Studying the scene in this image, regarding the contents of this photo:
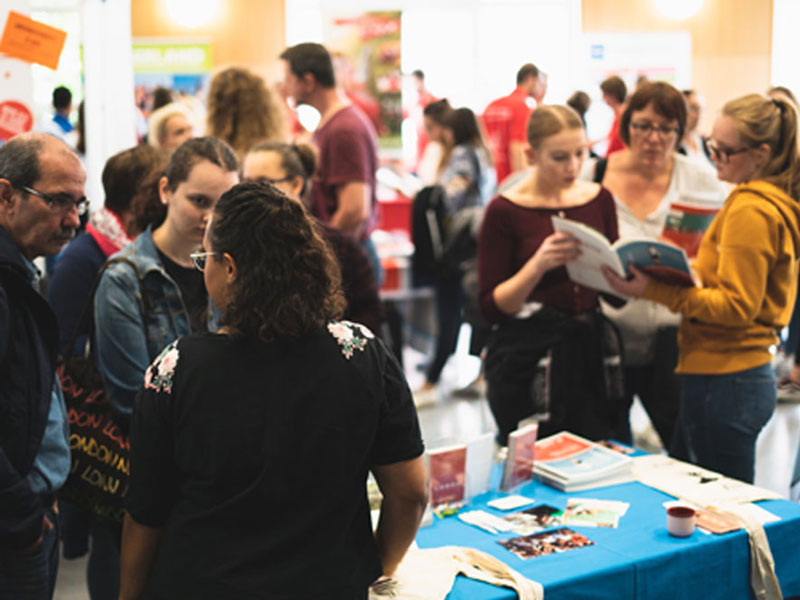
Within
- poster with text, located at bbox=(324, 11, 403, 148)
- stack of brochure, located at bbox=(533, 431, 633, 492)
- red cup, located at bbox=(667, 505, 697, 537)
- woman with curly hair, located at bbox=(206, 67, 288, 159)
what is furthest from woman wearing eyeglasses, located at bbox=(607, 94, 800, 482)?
poster with text, located at bbox=(324, 11, 403, 148)

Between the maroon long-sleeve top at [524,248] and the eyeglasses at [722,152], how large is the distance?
0.40 m

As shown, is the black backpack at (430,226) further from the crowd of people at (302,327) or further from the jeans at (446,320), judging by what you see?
the crowd of people at (302,327)

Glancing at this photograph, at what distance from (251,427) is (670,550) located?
105 centimetres

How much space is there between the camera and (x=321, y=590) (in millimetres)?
1448

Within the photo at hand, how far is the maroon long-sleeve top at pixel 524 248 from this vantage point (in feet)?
9.30

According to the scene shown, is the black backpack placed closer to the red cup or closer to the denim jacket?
the denim jacket

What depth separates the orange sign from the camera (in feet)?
9.96

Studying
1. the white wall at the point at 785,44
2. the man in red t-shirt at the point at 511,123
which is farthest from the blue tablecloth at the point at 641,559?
the white wall at the point at 785,44

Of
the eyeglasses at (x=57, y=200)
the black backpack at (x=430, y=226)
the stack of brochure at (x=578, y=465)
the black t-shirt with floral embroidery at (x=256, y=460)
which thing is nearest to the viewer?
the black t-shirt with floral embroidery at (x=256, y=460)

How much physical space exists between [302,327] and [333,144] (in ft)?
8.32

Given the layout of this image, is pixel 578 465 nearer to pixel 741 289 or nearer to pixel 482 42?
pixel 741 289

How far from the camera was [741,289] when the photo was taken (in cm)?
248

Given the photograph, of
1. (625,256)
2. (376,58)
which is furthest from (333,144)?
(376,58)

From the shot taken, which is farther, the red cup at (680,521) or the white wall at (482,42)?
the white wall at (482,42)
